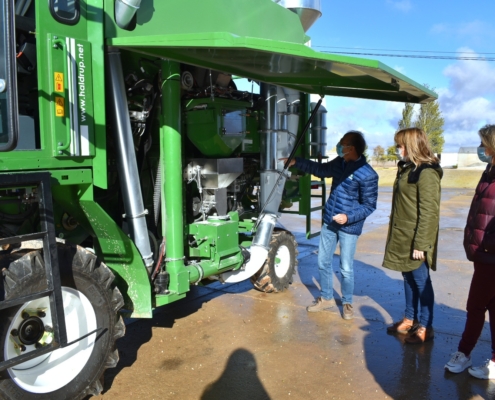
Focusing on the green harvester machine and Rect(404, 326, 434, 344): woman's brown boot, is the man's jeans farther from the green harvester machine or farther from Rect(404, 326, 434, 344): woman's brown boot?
Rect(404, 326, 434, 344): woman's brown boot

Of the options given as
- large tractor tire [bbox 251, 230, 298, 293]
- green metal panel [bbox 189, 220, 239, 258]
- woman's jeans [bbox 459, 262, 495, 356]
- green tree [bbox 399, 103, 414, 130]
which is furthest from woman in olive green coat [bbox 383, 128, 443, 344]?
green tree [bbox 399, 103, 414, 130]

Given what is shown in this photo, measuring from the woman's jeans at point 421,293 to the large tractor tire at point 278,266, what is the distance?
1663mm

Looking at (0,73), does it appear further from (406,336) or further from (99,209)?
(406,336)

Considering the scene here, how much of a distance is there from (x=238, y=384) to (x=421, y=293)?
1817 millimetres

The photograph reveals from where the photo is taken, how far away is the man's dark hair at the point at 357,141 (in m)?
4.91

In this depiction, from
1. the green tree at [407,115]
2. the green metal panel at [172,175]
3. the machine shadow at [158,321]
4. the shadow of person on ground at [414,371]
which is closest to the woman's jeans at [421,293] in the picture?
the shadow of person on ground at [414,371]

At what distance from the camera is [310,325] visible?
15.9 feet

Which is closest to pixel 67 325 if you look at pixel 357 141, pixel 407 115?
pixel 357 141

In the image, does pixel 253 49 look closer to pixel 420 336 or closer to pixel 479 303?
pixel 479 303

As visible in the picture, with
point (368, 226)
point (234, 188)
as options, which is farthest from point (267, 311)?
point (368, 226)

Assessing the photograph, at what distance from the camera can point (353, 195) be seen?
4.92 metres

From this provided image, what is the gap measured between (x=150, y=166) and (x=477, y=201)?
8.98 ft

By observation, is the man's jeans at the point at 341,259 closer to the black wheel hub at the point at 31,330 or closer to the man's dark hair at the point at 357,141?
the man's dark hair at the point at 357,141

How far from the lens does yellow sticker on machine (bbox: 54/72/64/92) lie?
9.93 ft
